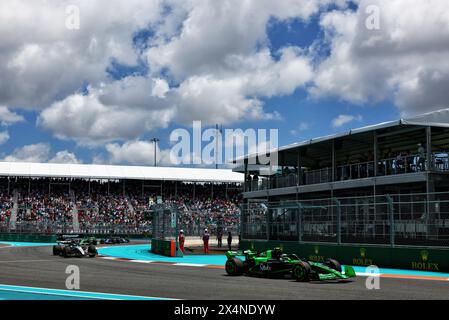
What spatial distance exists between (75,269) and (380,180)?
15693 mm

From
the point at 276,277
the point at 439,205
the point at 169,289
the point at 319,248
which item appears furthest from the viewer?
the point at 319,248

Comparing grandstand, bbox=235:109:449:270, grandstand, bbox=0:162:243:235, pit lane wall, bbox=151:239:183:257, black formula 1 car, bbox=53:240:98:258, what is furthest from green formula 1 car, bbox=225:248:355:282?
grandstand, bbox=0:162:243:235

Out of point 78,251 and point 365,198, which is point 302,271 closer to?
point 365,198

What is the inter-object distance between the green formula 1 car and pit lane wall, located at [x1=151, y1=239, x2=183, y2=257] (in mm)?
10675

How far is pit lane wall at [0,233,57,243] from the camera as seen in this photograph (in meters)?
46.8

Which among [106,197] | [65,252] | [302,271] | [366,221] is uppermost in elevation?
[106,197]

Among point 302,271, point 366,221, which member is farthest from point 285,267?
point 366,221

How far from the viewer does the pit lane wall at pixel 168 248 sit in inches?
1084

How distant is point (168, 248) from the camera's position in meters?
28.1

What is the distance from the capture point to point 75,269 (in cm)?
1848

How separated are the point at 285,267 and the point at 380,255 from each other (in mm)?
5858

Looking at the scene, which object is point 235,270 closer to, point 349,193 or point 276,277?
point 276,277
